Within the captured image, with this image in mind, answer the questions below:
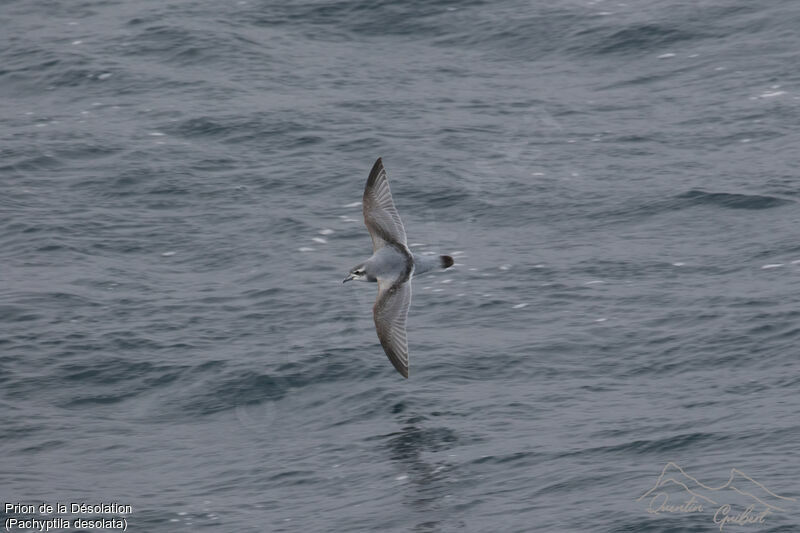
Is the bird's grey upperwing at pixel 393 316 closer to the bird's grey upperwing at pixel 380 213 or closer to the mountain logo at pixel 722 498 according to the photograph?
the bird's grey upperwing at pixel 380 213

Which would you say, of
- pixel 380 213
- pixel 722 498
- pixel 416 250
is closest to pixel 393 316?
pixel 380 213

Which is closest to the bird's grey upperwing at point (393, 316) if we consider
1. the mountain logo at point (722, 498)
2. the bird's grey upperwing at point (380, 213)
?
the bird's grey upperwing at point (380, 213)

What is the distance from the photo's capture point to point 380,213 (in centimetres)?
2370

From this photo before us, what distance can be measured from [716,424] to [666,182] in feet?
35.5

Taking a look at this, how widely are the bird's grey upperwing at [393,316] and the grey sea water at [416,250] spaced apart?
179 centimetres

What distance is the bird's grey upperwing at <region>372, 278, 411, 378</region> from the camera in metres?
23.0

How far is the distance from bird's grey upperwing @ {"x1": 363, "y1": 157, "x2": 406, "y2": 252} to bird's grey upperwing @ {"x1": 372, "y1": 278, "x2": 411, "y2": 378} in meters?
0.77

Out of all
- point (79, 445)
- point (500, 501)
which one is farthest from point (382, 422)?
point (79, 445)

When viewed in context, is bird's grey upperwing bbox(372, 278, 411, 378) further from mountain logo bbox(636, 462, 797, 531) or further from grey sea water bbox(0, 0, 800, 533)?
mountain logo bbox(636, 462, 797, 531)

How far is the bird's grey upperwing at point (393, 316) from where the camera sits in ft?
75.5

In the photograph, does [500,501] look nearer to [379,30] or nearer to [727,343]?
[727,343]

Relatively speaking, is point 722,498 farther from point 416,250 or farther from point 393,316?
point 416,250

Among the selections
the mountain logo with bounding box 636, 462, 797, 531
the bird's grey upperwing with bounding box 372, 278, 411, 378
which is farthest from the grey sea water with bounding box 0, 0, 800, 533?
the bird's grey upperwing with bounding box 372, 278, 411, 378

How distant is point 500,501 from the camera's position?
21.6 metres
